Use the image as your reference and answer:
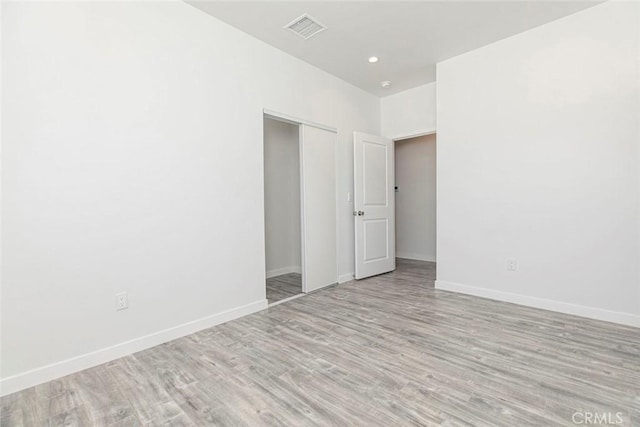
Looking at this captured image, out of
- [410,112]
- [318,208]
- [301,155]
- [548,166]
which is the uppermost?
[410,112]

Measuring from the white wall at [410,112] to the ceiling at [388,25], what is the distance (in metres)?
0.57

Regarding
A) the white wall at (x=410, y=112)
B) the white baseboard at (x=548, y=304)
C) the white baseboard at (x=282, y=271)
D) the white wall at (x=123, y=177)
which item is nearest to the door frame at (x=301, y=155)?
the white wall at (x=123, y=177)

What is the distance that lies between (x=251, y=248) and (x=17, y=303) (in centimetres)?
166

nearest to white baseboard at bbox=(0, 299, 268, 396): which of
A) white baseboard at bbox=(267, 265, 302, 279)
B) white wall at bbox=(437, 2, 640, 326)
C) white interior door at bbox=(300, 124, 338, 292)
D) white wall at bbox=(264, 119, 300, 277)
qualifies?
white interior door at bbox=(300, 124, 338, 292)

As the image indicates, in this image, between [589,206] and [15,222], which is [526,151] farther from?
[15,222]

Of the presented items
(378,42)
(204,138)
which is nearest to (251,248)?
(204,138)

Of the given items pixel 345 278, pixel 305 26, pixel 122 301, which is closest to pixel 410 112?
pixel 305 26

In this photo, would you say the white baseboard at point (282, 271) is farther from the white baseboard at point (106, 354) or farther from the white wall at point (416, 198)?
the white wall at point (416, 198)

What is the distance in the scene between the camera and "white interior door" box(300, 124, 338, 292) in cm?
364

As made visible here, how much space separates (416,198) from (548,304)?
10.5 ft

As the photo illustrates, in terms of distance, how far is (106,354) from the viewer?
6.96 ft

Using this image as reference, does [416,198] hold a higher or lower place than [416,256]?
higher

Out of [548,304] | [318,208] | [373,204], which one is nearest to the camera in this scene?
[548,304]
